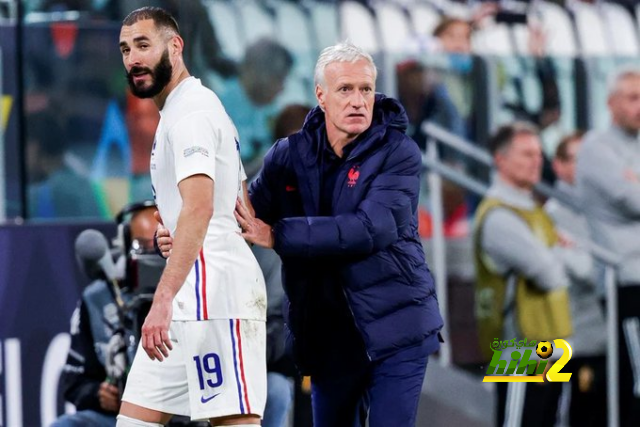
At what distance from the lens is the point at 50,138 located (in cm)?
722

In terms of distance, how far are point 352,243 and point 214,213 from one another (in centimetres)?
49

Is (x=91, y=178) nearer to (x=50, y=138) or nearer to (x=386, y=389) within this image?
(x=50, y=138)

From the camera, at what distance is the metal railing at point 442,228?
26.8 ft

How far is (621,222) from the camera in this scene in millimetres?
8594

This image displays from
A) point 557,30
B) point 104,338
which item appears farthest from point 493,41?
point 104,338

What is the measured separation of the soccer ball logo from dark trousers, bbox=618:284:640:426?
0.73 meters

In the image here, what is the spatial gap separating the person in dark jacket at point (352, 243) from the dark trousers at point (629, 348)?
3.99 meters

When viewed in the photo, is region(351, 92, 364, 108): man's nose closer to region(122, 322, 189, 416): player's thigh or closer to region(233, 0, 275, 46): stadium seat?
region(122, 322, 189, 416): player's thigh

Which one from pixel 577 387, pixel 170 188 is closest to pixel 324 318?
pixel 170 188

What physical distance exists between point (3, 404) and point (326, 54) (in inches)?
116

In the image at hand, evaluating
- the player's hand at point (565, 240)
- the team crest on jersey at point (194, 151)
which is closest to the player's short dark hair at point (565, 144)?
the player's hand at point (565, 240)

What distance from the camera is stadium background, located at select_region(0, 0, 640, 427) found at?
6.91 meters

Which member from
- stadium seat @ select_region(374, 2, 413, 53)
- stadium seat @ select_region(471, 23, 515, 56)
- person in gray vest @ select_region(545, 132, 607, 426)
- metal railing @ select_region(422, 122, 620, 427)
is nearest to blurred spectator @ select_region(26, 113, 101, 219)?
stadium seat @ select_region(374, 2, 413, 53)

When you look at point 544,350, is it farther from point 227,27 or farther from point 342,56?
point 342,56
